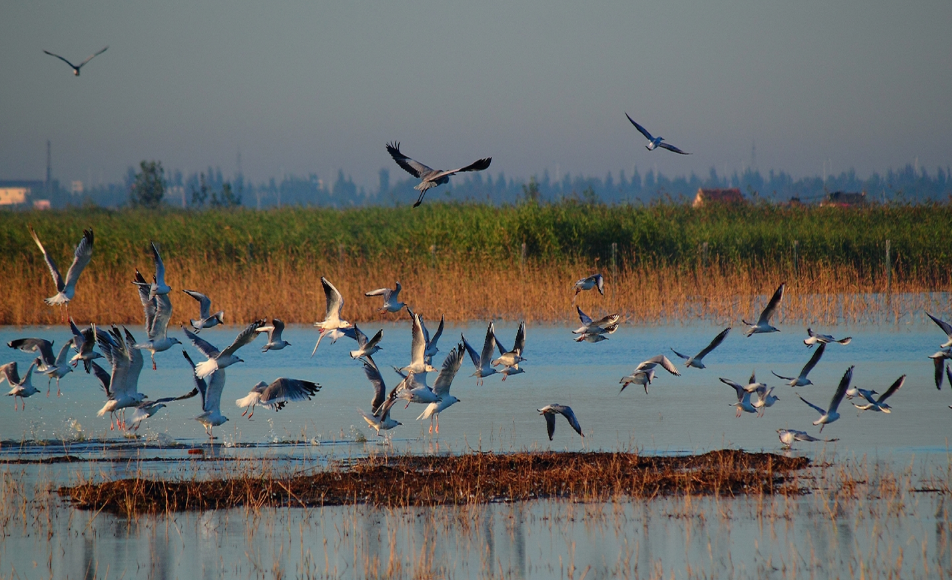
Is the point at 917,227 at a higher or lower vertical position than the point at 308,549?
higher

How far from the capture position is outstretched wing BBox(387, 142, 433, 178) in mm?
11242

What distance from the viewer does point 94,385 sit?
14453mm

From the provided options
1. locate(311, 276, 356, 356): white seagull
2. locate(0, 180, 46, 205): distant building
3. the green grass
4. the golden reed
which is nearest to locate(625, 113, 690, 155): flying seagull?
locate(311, 276, 356, 356): white seagull

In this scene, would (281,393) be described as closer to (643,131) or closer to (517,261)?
(643,131)

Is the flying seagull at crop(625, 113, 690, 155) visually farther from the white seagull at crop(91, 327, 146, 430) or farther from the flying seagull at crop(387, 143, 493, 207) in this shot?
the white seagull at crop(91, 327, 146, 430)

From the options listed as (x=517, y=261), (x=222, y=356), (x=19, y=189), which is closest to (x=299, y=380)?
(x=222, y=356)

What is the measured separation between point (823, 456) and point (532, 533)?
3250 mm

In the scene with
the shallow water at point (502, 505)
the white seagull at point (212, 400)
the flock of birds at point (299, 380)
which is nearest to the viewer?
the shallow water at point (502, 505)

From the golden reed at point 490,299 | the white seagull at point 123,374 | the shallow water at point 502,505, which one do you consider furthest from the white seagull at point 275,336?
the golden reed at point 490,299

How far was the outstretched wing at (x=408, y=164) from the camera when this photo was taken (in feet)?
36.9

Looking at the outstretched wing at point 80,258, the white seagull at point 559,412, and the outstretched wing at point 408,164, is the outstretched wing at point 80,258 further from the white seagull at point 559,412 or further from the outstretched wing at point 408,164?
the white seagull at point 559,412

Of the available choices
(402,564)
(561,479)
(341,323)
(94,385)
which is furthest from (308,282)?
(402,564)

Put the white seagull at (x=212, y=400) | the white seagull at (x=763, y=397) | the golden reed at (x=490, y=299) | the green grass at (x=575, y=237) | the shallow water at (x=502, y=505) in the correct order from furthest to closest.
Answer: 1. the green grass at (x=575, y=237)
2. the golden reed at (x=490, y=299)
3. the white seagull at (x=763, y=397)
4. the white seagull at (x=212, y=400)
5. the shallow water at (x=502, y=505)

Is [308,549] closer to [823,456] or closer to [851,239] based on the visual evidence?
[823,456]
